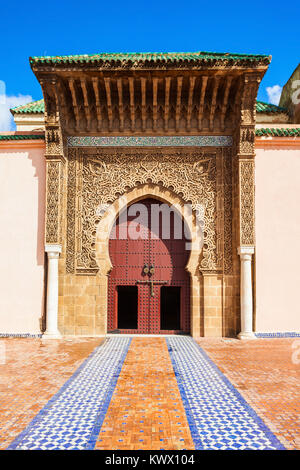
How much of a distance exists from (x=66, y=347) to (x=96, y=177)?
8.96 ft

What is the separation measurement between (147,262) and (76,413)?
3.77 m

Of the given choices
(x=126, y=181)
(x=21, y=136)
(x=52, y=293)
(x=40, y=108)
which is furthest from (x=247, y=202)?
(x=40, y=108)

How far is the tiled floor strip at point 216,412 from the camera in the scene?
2.28 m

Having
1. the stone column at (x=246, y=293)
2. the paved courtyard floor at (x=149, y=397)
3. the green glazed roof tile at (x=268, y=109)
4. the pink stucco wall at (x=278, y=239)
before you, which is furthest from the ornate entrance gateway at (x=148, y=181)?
the green glazed roof tile at (x=268, y=109)

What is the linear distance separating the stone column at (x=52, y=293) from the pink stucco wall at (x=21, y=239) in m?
0.17

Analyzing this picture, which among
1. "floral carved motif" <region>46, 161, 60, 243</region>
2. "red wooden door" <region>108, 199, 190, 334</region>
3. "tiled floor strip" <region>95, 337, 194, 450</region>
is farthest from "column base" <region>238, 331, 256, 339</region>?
"floral carved motif" <region>46, 161, 60, 243</region>

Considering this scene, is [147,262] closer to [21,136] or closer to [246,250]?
[246,250]

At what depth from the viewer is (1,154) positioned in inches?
244

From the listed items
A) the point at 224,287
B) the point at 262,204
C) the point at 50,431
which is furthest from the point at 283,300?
the point at 50,431

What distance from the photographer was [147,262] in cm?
638

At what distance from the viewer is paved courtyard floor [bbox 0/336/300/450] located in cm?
234

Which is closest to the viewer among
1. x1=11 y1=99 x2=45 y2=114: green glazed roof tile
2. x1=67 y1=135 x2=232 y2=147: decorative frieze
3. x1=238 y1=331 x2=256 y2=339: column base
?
x1=238 y1=331 x2=256 y2=339: column base

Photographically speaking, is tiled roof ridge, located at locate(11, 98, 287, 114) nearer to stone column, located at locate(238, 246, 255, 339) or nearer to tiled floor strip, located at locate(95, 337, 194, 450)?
stone column, located at locate(238, 246, 255, 339)

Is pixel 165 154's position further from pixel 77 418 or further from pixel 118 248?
pixel 77 418
